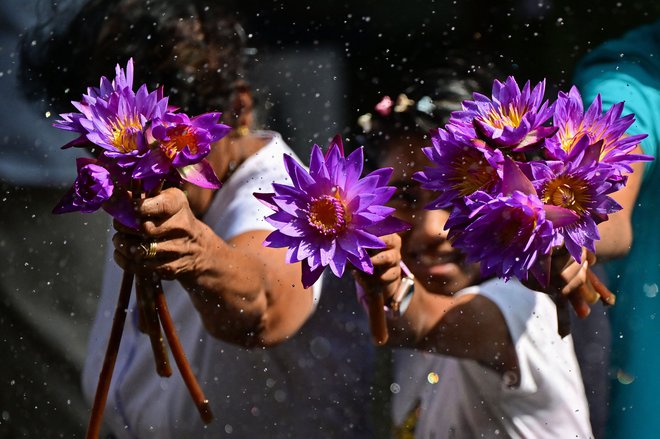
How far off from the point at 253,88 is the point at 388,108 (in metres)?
0.18

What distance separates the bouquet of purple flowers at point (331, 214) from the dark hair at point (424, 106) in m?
0.13

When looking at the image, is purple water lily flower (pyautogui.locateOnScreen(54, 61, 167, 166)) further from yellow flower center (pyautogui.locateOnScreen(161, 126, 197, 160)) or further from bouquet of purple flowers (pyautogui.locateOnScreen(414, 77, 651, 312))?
bouquet of purple flowers (pyautogui.locateOnScreen(414, 77, 651, 312))

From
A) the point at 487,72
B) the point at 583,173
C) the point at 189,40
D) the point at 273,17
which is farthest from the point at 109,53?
the point at 583,173

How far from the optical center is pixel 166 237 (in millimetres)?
475

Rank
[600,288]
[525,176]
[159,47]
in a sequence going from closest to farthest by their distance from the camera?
[525,176], [600,288], [159,47]

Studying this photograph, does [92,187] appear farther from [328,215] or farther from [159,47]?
[159,47]

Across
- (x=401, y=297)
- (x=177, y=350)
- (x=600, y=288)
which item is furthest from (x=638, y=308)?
(x=177, y=350)

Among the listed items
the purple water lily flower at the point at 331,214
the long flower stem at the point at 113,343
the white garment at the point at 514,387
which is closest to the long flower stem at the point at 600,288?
the white garment at the point at 514,387

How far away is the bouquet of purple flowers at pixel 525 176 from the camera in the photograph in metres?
0.43

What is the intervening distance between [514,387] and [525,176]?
0.68 feet

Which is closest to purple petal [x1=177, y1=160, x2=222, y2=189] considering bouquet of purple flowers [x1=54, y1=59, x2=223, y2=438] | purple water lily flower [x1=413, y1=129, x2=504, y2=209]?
bouquet of purple flowers [x1=54, y1=59, x2=223, y2=438]

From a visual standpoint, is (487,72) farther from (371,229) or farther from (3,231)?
(3,231)

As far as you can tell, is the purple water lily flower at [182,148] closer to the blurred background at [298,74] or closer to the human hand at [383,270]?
the human hand at [383,270]

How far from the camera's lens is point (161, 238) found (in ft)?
1.55
